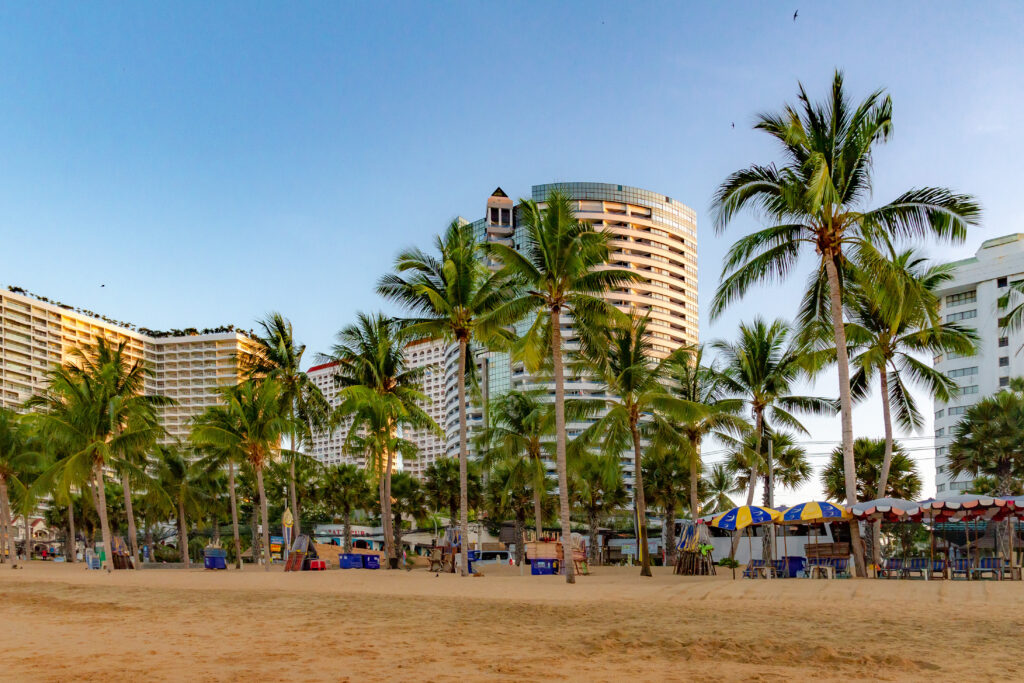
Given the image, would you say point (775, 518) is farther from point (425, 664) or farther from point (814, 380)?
point (425, 664)

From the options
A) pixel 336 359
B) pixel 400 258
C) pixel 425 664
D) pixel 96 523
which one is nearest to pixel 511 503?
pixel 336 359

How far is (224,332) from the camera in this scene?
15588 cm

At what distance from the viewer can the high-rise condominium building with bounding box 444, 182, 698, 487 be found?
13100cm

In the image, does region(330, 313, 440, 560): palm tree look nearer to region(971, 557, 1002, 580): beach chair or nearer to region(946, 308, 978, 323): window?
region(971, 557, 1002, 580): beach chair

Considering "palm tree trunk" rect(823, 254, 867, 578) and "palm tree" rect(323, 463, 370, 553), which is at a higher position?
"palm tree trunk" rect(823, 254, 867, 578)

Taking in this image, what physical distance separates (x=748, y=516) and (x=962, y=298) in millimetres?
82480

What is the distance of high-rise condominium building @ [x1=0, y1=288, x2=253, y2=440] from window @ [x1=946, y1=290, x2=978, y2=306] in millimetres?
84039

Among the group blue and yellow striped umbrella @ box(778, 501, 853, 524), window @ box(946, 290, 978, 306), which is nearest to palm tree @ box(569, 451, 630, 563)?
blue and yellow striped umbrella @ box(778, 501, 853, 524)

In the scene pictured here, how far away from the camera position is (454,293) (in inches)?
1131

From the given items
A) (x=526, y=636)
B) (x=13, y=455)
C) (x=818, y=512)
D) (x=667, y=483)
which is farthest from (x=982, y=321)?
(x=526, y=636)

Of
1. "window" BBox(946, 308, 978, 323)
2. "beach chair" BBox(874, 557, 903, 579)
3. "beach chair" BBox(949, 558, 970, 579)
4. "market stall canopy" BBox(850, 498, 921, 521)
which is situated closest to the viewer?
"market stall canopy" BBox(850, 498, 921, 521)

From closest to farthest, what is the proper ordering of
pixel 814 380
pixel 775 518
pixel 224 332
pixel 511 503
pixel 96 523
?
pixel 775 518 → pixel 814 380 → pixel 511 503 → pixel 96 523 → pixel 224 332

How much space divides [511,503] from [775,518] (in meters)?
25.0

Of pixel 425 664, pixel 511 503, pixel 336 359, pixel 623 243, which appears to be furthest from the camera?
pixel 623 243
